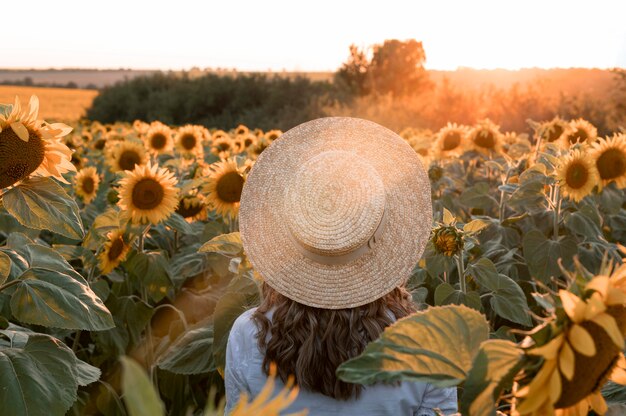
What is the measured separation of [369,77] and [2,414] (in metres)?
30.3

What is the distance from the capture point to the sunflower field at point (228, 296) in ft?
2.56

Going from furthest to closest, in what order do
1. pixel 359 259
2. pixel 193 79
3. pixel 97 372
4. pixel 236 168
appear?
pixel 193 79 → pixel 236 168 → pixel 97 372 → pixel 359 259

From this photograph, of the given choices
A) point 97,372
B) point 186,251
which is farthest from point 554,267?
point 97,372

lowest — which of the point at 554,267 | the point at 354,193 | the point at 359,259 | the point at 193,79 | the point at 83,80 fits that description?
the point at 83,80

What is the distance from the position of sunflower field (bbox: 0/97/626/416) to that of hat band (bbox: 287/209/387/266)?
25 centimetres

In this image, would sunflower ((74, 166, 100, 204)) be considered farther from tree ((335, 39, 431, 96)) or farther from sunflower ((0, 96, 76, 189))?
tree ((335, 39, 431, 96))

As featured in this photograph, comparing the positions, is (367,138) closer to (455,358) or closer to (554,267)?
(455,358)

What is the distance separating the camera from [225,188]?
154 inches

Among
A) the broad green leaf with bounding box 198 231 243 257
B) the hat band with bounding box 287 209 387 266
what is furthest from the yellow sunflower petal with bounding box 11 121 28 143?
the broad green leaf with bounding box 198 231 243 257

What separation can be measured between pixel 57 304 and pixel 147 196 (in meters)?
1.90

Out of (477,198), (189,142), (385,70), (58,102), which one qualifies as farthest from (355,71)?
(477,198)

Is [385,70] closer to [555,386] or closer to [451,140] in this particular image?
[451,140]

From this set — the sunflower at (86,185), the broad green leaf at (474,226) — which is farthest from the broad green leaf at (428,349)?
the sunflower at (86,185)

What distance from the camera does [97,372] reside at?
84.4 inches
